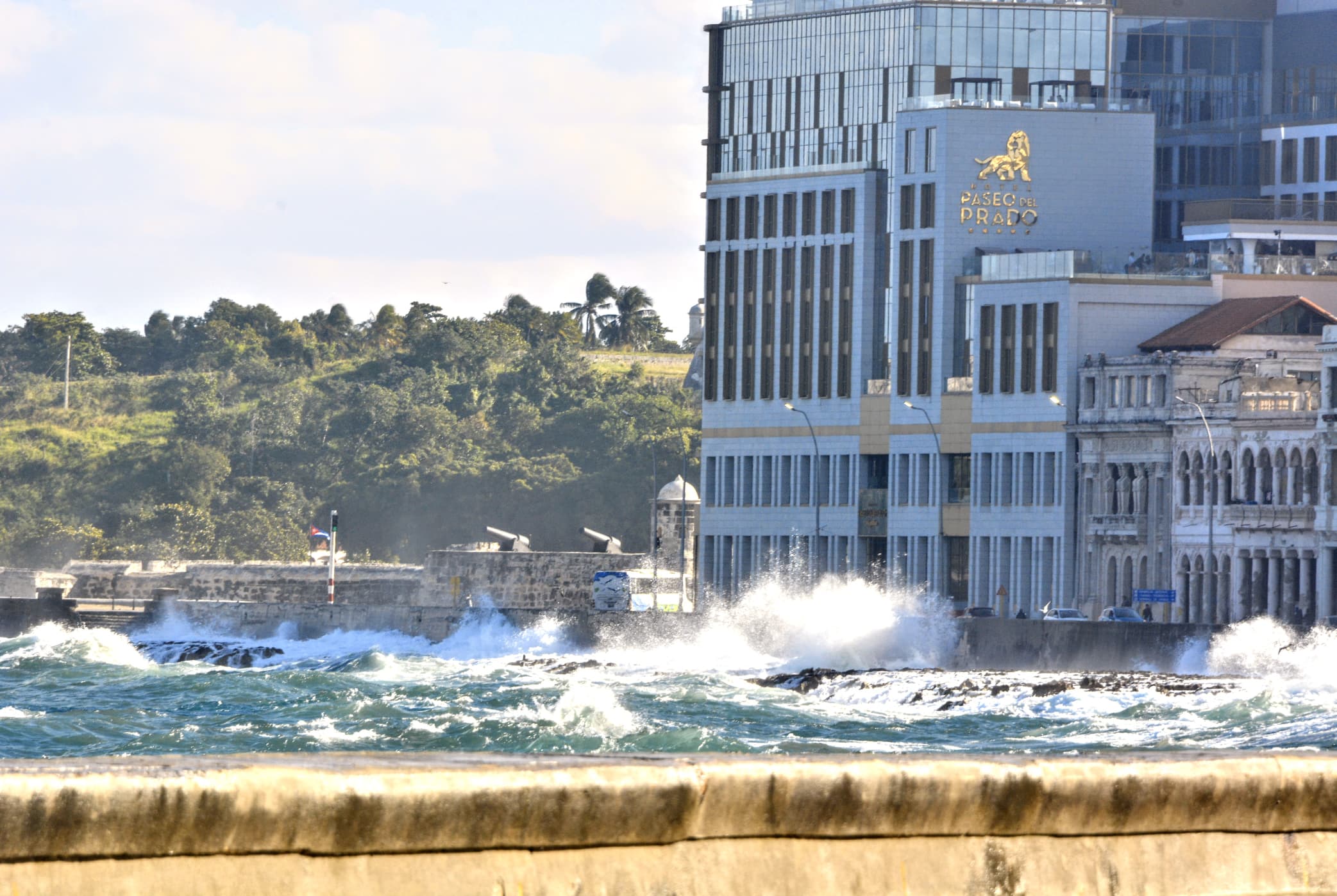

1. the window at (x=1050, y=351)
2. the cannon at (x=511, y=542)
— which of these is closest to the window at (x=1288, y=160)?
the window at (x=1050, y=351)

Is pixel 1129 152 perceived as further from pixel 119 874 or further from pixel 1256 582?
pixel 119 874

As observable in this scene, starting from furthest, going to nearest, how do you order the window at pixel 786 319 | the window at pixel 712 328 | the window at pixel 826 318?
the window at pixel 712 328
the window at pixel 786 319
the window at pixel 826 318

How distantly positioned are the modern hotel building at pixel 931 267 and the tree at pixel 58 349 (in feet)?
286

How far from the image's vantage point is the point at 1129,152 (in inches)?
4023

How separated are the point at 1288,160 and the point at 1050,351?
24075mm

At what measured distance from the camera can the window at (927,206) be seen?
4035 inches

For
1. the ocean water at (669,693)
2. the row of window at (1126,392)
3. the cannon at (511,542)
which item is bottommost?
the ocean water at (669,693)

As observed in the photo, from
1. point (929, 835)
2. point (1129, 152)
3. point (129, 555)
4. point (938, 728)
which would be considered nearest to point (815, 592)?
point (1129, 152)

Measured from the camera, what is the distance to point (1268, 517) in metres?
79.5

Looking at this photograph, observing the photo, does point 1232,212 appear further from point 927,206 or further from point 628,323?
point 628,323

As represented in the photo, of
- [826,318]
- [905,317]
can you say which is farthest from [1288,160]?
[826,318]

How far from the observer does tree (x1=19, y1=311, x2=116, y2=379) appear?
18725cm

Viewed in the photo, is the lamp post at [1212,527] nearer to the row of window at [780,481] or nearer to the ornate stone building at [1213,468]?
the ornate stone building at [1213,468]

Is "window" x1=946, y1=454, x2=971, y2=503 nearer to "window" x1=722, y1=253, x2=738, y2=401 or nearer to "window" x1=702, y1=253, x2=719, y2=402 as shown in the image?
"window" x1=722, y1=253, x2=738, y2=401
